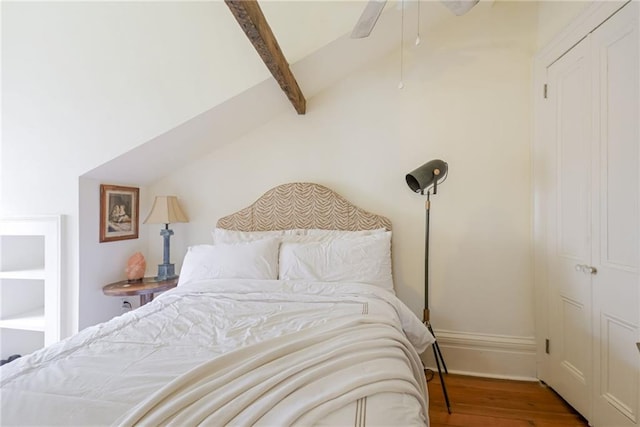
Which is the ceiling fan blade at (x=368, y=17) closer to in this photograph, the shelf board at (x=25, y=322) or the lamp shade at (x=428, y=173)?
the lamp shade at (x=428, y=173)

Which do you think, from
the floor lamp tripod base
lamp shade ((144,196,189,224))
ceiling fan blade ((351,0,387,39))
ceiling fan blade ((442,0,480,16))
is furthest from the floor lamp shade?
ceiling fan blade ((442,0,480,16))

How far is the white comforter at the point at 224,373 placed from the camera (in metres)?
0.74

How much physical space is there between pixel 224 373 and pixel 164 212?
1948mm

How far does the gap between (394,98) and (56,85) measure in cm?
261

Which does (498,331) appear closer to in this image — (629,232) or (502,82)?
(629,232)

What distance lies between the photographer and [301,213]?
98.0 inches

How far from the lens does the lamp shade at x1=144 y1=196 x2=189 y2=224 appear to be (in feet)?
8.12

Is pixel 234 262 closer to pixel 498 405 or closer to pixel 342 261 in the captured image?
pixel 342 261

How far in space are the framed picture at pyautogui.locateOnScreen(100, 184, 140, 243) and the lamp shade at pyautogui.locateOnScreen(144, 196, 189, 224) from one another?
0.24 m

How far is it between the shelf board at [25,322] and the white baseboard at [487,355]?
3029 mm

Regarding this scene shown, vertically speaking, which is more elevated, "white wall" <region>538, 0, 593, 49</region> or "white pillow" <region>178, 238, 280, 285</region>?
"white wall" <region>538, 0, 593, 49</region>

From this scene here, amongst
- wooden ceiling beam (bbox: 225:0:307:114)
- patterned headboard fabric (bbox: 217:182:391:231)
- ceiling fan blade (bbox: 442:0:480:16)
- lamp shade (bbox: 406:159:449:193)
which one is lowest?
patterned headboard fabric (bbox: 217:182:391:231)

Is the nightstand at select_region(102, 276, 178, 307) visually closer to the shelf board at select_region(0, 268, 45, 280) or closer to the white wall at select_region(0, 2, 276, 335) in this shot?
the white wall at select_region(0, 2, 276, 335)

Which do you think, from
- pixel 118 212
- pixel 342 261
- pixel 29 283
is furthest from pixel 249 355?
pixel 29 283
